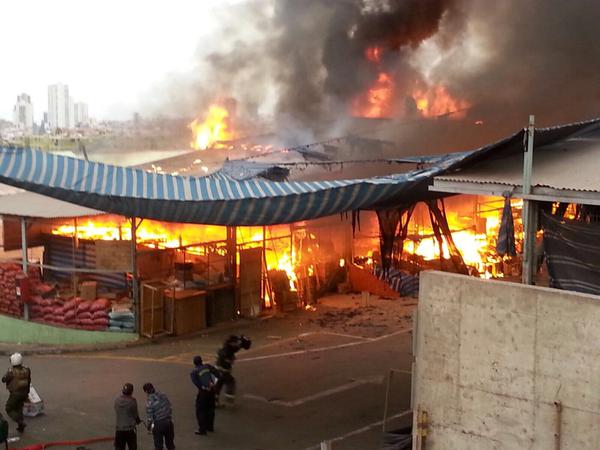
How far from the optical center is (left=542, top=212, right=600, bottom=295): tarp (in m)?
8.17

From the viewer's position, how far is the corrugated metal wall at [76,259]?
17.3 metres

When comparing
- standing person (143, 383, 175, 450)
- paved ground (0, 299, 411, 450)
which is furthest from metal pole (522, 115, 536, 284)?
standing person (143, 383, 175, 450)

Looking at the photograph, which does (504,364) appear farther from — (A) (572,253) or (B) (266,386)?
(B) (266,386)

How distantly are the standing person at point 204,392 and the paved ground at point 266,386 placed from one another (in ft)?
0.77

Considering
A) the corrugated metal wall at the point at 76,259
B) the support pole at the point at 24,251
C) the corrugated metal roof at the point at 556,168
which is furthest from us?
the corrugated metal wall at the point at 76,259

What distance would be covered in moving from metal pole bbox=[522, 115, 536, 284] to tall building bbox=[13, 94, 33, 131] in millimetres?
50081

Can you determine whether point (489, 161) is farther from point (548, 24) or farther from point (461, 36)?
point (461, 36)

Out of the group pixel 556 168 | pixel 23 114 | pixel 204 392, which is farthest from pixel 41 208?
pixel 23 114

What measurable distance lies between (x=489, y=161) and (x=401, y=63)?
30886mm

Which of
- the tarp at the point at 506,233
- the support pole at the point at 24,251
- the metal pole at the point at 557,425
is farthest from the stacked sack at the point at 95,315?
the metal pole at the point at 557,425

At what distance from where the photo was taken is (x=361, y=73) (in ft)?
126

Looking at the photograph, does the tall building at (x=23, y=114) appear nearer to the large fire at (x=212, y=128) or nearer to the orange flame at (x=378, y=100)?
the large fire at (x=212, y=128)

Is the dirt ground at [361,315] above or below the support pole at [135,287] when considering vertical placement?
below

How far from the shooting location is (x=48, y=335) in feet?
55.6
